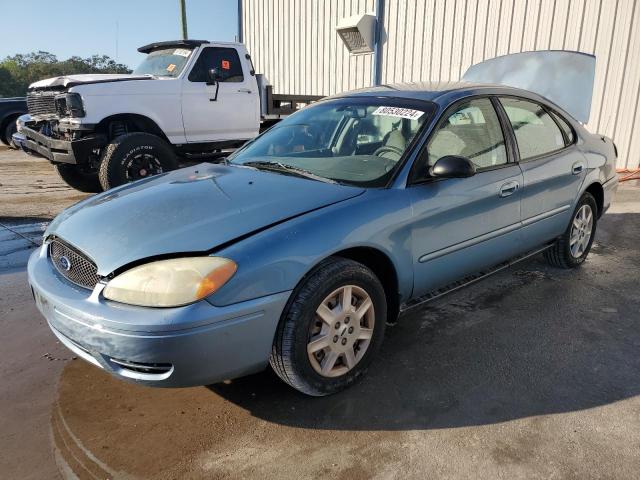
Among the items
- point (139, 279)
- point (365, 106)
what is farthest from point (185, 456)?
point (365, 106)

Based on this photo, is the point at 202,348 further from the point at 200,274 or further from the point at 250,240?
the point at 250,240

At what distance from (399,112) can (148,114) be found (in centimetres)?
473

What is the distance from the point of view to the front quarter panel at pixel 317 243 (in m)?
2.22

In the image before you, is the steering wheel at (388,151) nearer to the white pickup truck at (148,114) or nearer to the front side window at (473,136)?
the front side window at (473,136)

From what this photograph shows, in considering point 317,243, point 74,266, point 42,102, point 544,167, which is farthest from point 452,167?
point 42,102

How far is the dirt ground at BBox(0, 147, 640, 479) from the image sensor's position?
2.20 metres

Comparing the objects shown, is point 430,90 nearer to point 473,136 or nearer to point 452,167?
point 473,136

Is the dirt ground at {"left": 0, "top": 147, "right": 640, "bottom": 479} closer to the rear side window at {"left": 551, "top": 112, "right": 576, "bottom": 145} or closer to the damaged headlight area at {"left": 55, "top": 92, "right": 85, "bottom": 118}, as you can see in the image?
the rear side window at {"left": 551, "top": 112, "right": 576, "bottom": 145}

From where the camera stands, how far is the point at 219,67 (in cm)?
763

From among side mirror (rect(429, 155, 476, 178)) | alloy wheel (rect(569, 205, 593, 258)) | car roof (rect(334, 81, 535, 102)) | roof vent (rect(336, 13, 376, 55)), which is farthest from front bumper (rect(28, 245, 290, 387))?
roof vent (rect(336, 13, 376, 55))

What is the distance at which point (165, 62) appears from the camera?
25.0 ft

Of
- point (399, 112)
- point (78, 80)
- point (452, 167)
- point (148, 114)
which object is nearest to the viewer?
point (452, 167)

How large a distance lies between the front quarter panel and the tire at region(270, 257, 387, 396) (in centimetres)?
9

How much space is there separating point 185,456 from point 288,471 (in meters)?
0.46
